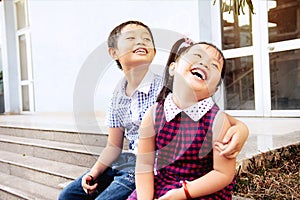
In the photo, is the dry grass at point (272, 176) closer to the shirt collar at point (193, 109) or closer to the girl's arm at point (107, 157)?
the girl's arm at point (107, 157)

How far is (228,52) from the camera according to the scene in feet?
14.1

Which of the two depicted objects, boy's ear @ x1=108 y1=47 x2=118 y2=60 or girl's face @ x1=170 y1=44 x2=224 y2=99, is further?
boy's ear @ x1=108 y1=47 x2=118 y2=60

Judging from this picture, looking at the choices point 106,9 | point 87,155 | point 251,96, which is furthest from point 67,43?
point 87,155

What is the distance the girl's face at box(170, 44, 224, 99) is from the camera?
37.0 inches

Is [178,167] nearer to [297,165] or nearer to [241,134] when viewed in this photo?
[241,134]

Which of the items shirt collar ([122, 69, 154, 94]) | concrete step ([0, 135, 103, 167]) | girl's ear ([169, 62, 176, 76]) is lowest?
concrete step ([0, 135, 103, 167])

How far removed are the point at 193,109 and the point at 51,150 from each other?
2380 millimetres

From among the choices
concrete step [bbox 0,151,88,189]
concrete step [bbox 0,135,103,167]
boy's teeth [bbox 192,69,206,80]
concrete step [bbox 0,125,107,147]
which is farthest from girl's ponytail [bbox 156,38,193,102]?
concrete step [bbox 0,125,107,147]

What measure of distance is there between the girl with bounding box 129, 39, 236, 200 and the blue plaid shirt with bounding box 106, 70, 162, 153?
145mm

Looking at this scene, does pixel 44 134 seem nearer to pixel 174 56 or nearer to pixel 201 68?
pixel 174 56

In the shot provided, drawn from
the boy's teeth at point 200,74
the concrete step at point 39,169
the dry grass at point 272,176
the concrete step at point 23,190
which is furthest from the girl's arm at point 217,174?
the concrete step at point 23,190

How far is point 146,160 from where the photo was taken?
1048mm

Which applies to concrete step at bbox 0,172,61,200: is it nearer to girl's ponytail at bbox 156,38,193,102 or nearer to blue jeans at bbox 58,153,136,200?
blue jeans at bbox 58,153,136,200

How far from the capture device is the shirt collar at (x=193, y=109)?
974 mm
